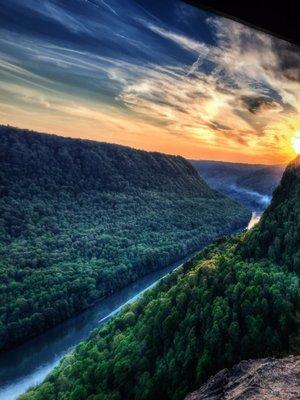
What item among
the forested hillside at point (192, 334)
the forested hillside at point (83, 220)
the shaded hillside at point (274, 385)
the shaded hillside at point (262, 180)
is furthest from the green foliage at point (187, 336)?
the shaded hillside at point (262, 180)

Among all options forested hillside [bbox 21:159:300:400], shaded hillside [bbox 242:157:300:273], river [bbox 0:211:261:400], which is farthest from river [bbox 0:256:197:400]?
shaded hillside [bbox 242:157:300:273]

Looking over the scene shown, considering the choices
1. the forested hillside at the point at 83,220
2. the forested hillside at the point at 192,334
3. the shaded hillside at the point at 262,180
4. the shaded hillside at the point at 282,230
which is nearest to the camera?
the forested hillside at the point at 192,334

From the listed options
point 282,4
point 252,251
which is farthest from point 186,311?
point 282,4

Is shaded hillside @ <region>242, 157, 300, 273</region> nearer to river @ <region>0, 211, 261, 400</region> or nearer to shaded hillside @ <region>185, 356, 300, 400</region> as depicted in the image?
shaded hillside @ <region>185, 356, 300, 400</region>

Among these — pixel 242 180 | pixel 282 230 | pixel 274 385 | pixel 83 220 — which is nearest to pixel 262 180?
pixel 242 180

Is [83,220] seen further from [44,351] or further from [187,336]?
[187,336]

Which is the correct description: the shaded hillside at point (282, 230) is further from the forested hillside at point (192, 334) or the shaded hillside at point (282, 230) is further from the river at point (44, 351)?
the river at point (44, 351)
